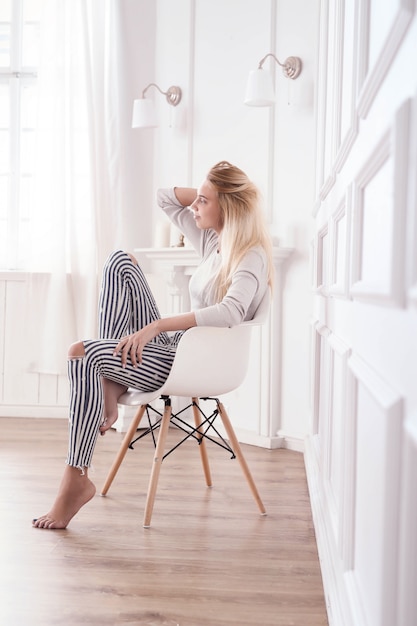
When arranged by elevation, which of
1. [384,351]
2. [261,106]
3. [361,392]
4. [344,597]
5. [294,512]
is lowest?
[294,512]

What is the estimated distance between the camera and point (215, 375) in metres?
2.38

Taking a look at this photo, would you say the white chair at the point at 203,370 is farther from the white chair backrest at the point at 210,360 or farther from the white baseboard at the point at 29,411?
the white baseboard at the point at 29,411

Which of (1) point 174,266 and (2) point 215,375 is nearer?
(2) point 215,375

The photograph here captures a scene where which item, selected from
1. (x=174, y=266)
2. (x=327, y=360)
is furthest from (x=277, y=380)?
(x=327, y=360)

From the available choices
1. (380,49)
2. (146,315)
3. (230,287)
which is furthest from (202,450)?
(380,49)

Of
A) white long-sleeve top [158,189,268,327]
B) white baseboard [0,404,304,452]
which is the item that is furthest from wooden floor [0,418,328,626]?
white long-sleeve top [158,189,268,327]

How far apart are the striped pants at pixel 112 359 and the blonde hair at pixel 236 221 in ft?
0.91

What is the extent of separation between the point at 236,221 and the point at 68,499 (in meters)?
1.03

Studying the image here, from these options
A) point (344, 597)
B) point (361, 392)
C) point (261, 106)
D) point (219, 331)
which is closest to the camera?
point (361, 392)

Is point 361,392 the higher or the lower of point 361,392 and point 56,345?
the higher

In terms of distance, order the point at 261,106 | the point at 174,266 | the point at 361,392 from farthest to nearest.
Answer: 1. the point at 174,266
2. the point at 261,106
3. the point at 361,392

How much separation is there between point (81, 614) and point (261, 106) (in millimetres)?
2449

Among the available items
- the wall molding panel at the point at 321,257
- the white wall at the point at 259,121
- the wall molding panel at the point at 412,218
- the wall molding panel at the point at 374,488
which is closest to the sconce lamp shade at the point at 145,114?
the white wall at the point at 259,121

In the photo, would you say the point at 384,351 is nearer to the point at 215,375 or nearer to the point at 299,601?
the point at 299,601
